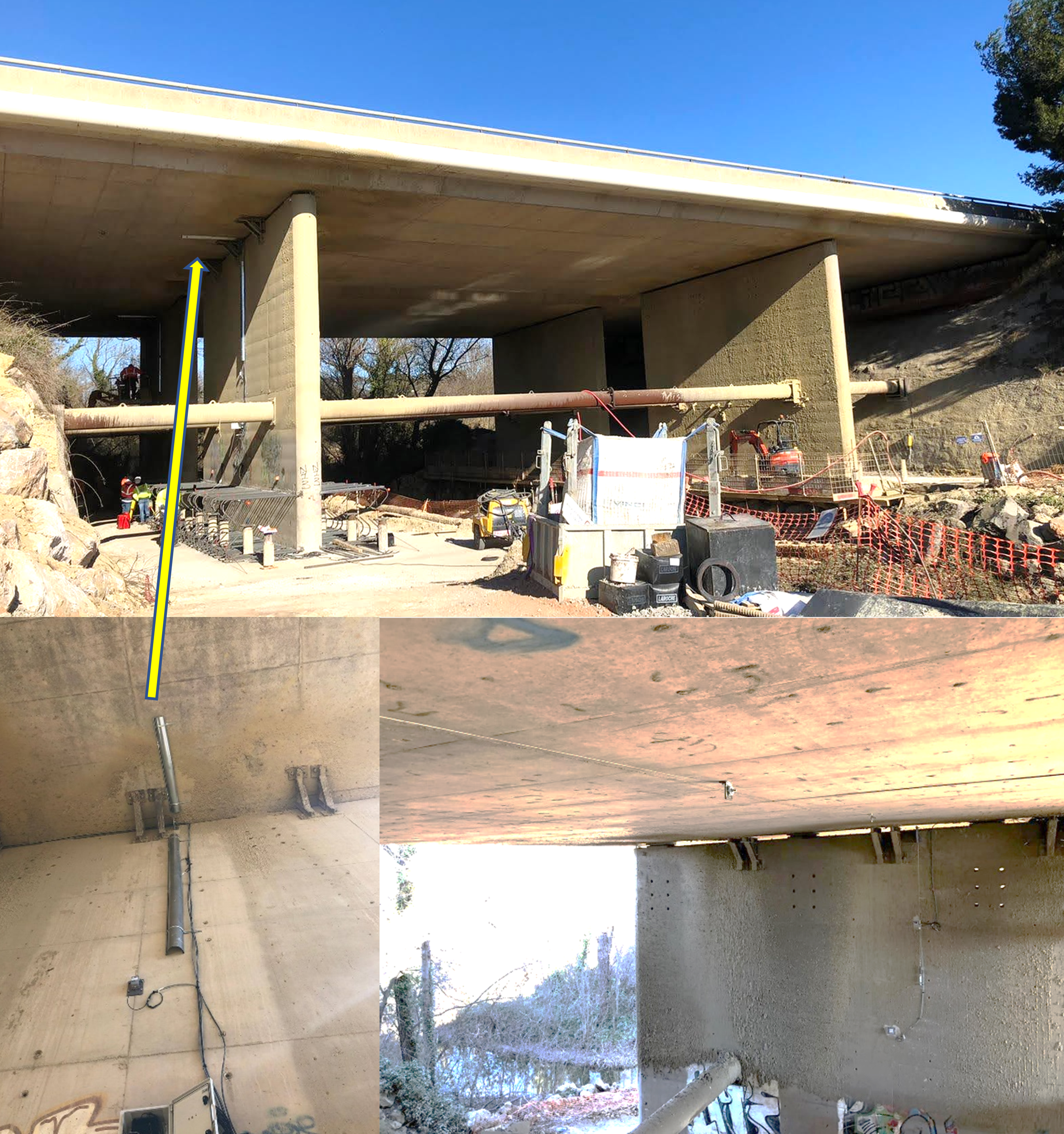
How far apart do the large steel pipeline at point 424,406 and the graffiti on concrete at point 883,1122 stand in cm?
1343

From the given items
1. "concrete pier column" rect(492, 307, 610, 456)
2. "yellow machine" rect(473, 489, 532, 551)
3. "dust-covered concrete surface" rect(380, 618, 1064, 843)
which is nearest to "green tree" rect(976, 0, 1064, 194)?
"concrete pier column" rect(492, 307, 610, 456)

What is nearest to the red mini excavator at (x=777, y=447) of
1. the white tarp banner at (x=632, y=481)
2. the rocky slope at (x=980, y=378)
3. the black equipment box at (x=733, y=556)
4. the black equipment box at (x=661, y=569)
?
the rocky slope at (x=980, y=378)

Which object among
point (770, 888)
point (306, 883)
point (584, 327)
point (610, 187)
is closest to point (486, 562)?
point (770, 888)

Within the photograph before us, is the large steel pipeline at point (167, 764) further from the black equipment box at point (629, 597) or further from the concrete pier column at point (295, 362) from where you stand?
the concrete pier column at point (295, 362)

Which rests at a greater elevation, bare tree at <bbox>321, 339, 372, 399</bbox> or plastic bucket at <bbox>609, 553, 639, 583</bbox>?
bare tree at <bbox>321, 339, 372, 399</bbox>

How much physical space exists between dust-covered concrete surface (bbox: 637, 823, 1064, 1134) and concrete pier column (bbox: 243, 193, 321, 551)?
8.64 meters

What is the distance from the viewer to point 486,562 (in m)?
14.9

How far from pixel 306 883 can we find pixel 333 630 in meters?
1.86

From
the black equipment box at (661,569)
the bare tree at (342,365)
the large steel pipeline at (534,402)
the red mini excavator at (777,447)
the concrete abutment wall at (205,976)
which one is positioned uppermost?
the bare tree at (342,365)

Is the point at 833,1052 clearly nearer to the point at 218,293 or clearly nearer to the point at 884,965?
the point at 884,965

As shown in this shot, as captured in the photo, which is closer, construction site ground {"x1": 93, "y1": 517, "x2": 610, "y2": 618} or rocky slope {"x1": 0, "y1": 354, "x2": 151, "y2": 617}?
rocky slope {"x1": 0, "y1": 354, "x2": 151, "y2": 617}

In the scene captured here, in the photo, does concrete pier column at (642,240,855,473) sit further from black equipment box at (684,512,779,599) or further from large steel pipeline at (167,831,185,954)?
large steel pipeline at (167,831,185,954)

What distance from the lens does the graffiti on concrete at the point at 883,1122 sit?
10.1 metres

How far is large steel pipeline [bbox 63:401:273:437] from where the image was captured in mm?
14922
